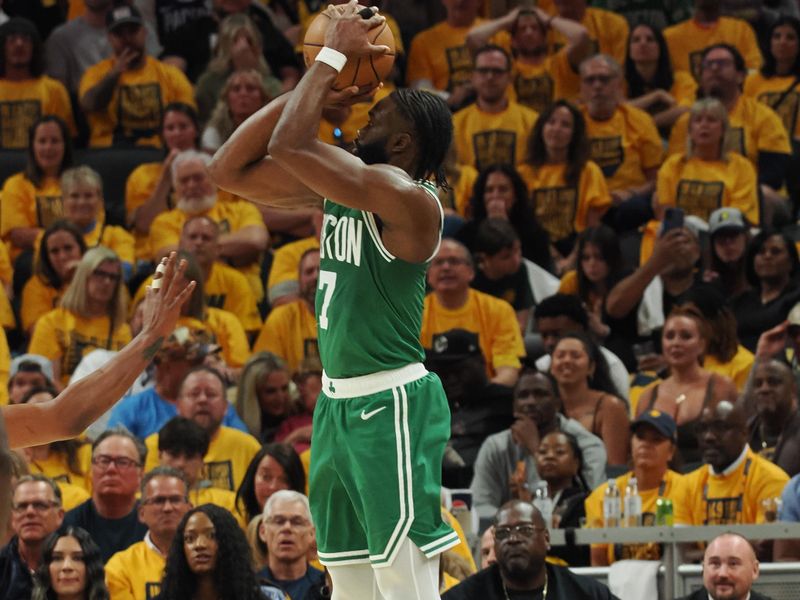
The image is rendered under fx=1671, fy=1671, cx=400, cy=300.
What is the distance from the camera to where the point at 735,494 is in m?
8.98

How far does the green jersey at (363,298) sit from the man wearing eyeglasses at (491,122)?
8316 mm

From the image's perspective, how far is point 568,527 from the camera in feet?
29.5

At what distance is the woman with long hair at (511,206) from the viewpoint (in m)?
12.3

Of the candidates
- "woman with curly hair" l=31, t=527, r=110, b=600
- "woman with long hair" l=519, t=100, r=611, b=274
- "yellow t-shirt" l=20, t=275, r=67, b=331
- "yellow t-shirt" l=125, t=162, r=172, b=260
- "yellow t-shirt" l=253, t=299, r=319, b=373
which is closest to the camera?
"woman with curly hair" l=31, t=527, r=110, b=600

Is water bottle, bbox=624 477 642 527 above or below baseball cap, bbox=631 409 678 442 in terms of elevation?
below

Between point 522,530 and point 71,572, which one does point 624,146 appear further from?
point 71,572

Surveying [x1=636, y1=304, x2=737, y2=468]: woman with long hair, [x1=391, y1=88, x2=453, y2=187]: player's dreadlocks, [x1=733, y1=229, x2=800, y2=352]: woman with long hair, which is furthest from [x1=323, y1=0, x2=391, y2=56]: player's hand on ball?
[x1=733, y1=229, x2=800, y2=352]: woman with long hair

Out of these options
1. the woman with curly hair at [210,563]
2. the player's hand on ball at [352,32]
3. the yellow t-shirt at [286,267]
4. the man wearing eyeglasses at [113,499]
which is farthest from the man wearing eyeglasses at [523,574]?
the yellow t-shirt at [286,267]

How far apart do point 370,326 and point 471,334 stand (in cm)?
540

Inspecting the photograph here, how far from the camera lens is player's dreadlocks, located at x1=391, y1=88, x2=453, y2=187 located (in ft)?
16.9

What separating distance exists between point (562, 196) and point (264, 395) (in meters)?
3.46

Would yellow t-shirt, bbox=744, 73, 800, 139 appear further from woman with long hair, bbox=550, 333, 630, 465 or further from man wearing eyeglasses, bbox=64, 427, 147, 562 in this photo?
man wearing eyeglasses, bbox=64, 427, 147, 562

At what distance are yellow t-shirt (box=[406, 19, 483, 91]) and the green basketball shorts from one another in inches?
394

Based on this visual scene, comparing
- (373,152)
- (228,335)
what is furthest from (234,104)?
(373,152)
